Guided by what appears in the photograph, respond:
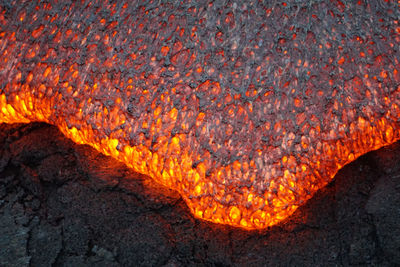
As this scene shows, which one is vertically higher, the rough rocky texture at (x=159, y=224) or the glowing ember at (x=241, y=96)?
the glowing ember at (x=241, y=96)

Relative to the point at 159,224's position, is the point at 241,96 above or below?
above

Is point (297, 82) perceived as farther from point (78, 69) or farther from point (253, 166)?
point (78, 69)

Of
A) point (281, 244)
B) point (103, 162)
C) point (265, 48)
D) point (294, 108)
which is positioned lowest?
point (281, 244)

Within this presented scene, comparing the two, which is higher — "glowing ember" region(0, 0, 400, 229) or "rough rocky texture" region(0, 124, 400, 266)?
"glowing ember" region(0, 0, 400, 229)

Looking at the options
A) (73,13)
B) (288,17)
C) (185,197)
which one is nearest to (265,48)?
(288,17)
